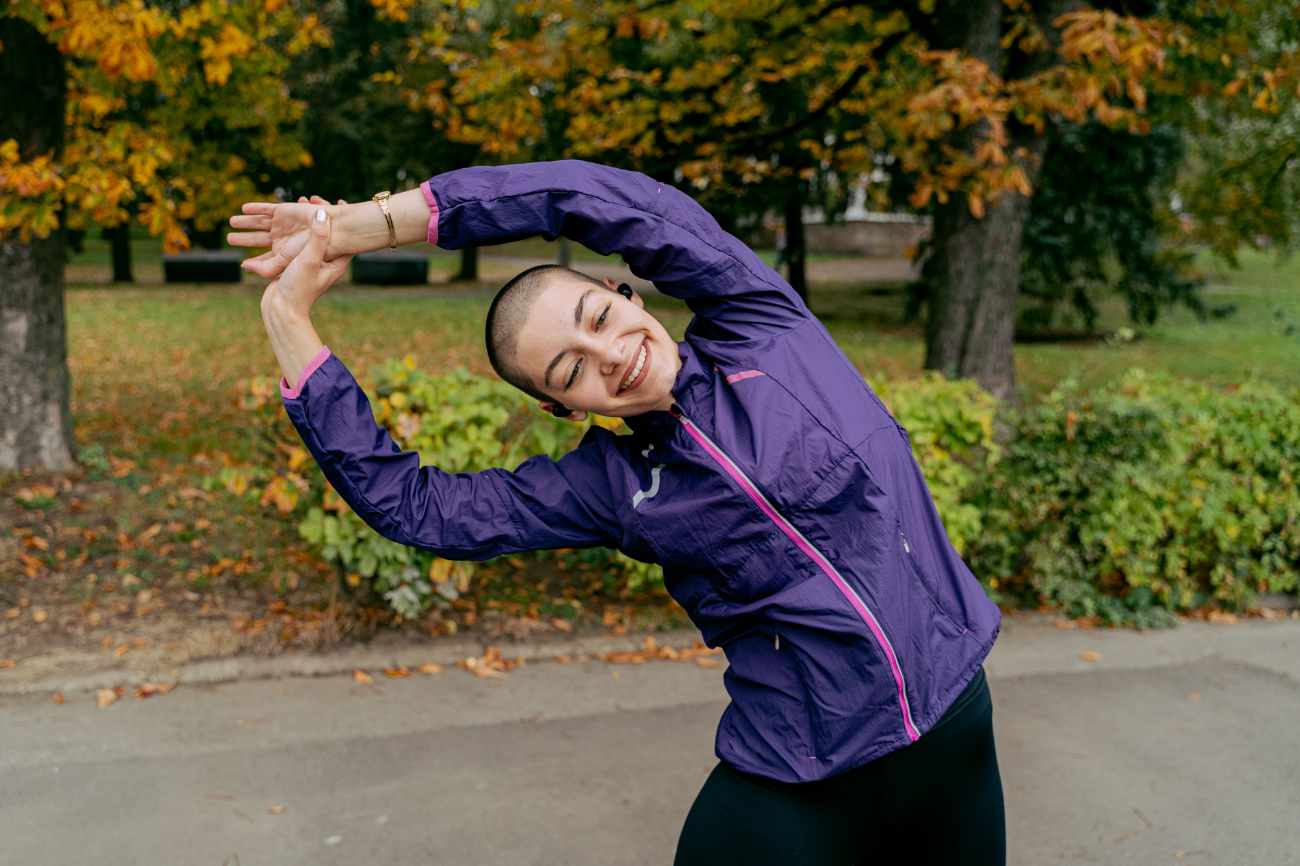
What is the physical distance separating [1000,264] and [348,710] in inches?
247

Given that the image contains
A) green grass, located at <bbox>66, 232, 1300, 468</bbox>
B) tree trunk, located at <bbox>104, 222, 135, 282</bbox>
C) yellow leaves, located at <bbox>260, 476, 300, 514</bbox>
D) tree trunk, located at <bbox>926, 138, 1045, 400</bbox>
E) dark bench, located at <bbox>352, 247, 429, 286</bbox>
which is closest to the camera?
yellow leaves, located at <bbox>260, 476, 300, 514</bbox>

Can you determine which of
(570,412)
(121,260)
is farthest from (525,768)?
(121,260)

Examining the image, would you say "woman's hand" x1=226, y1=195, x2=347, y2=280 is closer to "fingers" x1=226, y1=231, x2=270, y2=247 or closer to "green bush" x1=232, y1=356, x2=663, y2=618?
"fingers" x1=226, y1=231, x2=270, y2=247

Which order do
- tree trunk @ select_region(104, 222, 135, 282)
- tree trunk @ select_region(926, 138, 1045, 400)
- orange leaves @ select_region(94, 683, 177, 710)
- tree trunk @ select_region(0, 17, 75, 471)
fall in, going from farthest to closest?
tree trunk @ select_region(104, 222, 135, 282) < tree trunk @ select_region(926, 138, 1045, 400) < tree trunk @ select_region(0, 17, 75, 471) < orange leaves @ select_region(94, 683, 177, 710)

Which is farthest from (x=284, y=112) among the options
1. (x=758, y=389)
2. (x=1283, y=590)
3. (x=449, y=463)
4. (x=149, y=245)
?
(x=149, y=245)

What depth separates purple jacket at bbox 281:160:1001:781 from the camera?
1.86 metres

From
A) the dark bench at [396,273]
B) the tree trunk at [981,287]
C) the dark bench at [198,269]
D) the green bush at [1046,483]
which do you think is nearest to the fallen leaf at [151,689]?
the green bush at [1046,483]

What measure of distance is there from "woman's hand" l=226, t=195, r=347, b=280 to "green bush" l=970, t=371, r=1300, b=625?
4522 mm

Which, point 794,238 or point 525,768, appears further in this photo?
point 794,238

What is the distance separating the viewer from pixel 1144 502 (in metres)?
5.73

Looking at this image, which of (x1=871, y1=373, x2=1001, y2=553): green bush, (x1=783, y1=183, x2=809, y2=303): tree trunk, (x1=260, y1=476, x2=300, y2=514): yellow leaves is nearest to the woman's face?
(x1=260, y1=476, x2=300, y2=514): yellow leaves

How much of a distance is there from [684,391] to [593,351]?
6.9 inches

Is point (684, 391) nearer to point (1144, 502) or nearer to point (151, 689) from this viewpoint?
point (151, 689)

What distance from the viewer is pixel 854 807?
196 cm
